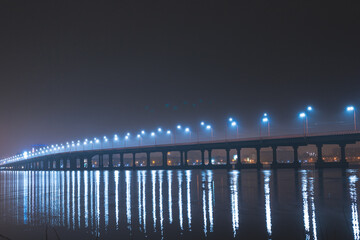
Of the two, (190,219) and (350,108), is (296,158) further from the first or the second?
(190,219)

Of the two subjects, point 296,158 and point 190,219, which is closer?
point 190,219

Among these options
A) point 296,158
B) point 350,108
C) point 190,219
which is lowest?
point 190,219

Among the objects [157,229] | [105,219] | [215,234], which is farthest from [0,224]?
[215,234]

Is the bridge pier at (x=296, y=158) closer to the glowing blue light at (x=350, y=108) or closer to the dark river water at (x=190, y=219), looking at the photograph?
the glowing blue light at (x=350, y=108)

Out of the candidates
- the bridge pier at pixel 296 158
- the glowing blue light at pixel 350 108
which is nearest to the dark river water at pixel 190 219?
the glowing blue light at pixel 350 108

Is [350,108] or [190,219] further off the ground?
[350,108]

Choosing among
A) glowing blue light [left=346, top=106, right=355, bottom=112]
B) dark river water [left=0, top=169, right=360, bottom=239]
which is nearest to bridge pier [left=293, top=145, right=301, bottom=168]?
glowing blue light [left=346, top=106, right=355, bottom=112]

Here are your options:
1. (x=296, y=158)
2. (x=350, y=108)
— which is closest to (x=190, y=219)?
(x=350, y=108)

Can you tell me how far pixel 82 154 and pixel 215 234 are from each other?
181m

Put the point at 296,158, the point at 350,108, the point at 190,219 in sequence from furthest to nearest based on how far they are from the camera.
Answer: the point at 296,158 < the point at 350,108 < the point at 190,219

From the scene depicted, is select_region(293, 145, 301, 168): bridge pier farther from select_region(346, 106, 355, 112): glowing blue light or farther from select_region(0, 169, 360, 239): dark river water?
select_region(0, 169, 360, 239): dark river water

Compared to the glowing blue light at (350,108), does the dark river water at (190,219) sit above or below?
below

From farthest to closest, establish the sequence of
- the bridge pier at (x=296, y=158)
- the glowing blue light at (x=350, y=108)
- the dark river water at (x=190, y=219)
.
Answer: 1. the bridge pier at (x=296, y=158)
2. the glowing blue light at (x=350, y=108)
3. the dark river water at (x=190, y=219)

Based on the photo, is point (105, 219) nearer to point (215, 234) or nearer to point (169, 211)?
point (169, 211)
